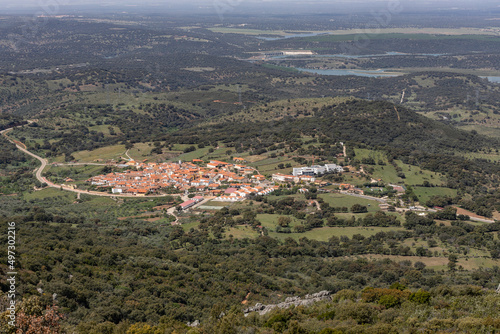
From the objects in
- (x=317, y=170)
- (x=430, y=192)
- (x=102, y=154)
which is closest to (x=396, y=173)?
(x=430, y=192)

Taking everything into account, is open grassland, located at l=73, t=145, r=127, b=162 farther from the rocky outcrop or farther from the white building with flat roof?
the rocky outcrop

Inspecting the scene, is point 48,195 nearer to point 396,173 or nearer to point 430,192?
point 396,173

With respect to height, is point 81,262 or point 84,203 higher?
point 81,262

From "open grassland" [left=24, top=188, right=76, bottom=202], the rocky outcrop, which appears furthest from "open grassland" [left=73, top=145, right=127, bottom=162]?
the rocky outcrop

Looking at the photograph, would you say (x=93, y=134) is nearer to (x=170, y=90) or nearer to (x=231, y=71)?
(x=170, y=90)

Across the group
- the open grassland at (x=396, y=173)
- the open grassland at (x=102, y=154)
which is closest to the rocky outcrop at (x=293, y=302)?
the open grassland at (x=396, y=173)

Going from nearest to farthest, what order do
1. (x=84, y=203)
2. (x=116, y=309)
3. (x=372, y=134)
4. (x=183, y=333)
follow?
(x=183, y=333)
(x=116, y=309)
(x=84, y=203)
(x=372, y=134)

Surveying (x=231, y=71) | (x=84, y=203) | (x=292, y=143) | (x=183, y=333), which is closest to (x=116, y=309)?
(x=183, y=333)

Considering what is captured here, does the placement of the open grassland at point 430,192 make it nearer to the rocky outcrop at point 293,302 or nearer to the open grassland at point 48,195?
the rocky outcrop at point 293,302
